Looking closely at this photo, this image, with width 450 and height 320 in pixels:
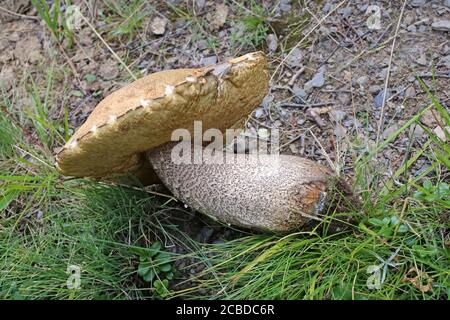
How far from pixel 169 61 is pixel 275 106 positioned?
0.57 metres

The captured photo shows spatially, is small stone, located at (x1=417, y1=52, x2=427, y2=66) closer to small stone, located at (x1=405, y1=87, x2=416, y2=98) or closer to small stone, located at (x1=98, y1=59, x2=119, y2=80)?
small stone, located at (x1=405, y1=87, x2=416, y2=98)

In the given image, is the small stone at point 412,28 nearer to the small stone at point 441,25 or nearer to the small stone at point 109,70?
the small stone at point 441,25

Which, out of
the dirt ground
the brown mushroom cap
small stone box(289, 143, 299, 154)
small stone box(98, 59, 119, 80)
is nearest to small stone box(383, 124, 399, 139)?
the dirt ground

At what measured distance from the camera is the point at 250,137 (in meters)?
2.35

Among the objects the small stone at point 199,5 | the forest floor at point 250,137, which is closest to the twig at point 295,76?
the forest floor at point 250,137

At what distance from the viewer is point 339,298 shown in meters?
1.69

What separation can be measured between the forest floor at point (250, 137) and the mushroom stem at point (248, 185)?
0.09 meters

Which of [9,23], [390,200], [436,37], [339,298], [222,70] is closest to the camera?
[222,70]

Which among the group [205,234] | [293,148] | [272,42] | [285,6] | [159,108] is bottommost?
[205,234]

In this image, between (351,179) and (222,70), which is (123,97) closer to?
(222,70)

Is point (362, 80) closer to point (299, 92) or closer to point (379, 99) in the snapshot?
point (379, 99)

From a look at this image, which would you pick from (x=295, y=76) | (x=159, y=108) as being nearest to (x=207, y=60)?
(x=295, y=76)

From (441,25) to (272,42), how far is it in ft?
2.28

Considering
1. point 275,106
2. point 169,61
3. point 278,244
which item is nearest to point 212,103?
point 278,244
